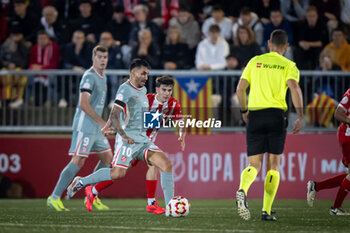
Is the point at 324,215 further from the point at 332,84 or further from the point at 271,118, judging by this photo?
the point at 332,84

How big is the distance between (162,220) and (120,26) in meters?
7.71

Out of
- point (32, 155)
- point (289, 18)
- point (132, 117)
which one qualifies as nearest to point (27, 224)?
point (132, 117)

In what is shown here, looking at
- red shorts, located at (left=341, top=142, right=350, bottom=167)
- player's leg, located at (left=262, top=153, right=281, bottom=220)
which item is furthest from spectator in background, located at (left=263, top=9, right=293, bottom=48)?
player's leg, located at (left=262, top=153, right=281, bottom=220)

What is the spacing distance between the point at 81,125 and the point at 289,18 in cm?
624

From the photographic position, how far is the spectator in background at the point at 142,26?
50.7ft

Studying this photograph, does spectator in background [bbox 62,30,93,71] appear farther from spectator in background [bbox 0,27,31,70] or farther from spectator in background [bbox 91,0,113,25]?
spectator in background [bbox 91,0,113,25]

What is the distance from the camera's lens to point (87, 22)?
53.0 feet

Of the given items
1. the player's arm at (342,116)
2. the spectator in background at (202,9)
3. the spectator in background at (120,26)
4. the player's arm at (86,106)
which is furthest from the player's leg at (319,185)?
the spectator in background at (120,26)

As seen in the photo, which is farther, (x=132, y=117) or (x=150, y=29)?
(x=150, y=29)

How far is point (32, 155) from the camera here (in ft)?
46.2

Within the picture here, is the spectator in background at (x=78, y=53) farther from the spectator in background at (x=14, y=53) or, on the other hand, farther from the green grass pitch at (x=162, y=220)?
the green grass pitch at (x=162, y=220)

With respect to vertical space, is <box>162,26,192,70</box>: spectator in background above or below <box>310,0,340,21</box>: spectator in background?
below

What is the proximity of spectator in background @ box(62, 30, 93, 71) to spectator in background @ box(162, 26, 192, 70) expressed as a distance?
155 cm

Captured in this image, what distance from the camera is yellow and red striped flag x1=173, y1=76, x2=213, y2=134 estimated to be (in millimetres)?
13672
